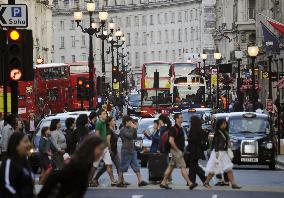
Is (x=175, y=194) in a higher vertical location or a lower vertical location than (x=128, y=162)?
lower

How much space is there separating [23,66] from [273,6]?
5034cm

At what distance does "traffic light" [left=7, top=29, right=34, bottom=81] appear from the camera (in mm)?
21500

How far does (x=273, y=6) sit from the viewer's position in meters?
70.6

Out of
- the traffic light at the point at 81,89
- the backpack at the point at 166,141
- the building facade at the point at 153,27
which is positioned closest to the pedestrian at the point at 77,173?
the backpack at the point at 166,141

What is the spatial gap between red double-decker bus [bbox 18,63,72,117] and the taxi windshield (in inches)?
1260

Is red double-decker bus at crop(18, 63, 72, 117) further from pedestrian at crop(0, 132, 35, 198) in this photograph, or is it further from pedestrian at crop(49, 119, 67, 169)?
pedestrian at crop(0, 132, 35, 198)

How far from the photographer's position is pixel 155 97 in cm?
7262

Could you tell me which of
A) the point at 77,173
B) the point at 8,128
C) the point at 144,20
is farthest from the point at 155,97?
the point at 144,20

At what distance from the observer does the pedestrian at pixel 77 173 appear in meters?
11.8

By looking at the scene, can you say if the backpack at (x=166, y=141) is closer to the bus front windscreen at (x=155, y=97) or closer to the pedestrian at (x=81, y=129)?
the pedestrian at (x=81, y=129)

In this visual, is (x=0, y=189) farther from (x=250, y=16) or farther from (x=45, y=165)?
(x=250, y=16)

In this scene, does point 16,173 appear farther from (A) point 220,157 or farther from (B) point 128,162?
(B) point 128,162

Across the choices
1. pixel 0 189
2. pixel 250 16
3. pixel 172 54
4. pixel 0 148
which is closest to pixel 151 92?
pixel 250 16

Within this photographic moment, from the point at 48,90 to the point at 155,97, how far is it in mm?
6631
